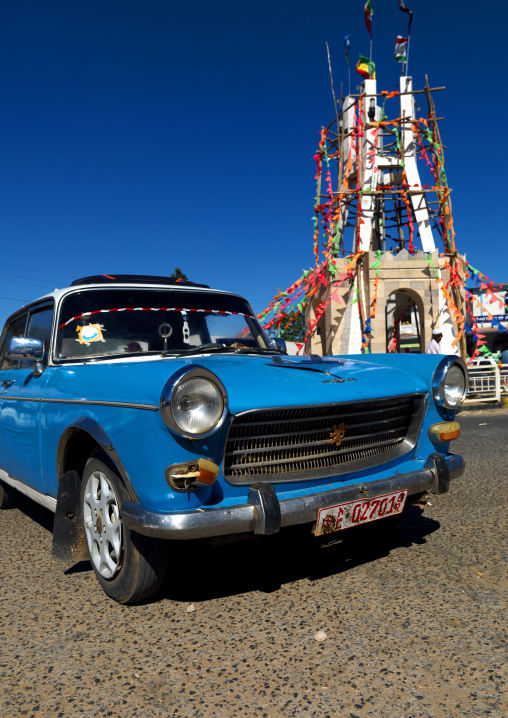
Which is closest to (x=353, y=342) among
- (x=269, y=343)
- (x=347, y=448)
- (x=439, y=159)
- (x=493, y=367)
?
(x=493, y=367)

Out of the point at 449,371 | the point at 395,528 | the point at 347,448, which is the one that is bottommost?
the point at 395,528

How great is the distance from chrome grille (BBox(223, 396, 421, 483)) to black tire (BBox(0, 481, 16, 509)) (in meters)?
3.13

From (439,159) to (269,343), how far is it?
14520 mm

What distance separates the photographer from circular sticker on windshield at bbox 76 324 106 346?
3.58 m

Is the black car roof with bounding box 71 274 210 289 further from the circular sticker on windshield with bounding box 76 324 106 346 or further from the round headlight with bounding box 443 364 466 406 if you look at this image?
the round headlight with bounding box 443 364 466 406

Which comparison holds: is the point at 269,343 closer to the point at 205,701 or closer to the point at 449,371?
the point at 449,371

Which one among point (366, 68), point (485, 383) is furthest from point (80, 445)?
point (366, 68)

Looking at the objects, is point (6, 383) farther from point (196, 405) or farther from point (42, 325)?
point (196, 405)

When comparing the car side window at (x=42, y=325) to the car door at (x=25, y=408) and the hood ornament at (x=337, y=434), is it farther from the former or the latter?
the hood ornament at (x=337, y=434)

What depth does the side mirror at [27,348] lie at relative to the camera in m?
3.57

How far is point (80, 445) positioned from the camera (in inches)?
122

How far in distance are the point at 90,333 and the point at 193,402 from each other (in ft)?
4.95

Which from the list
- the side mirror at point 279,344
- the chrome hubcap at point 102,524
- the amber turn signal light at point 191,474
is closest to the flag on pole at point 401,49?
the side mirror at point 279,344

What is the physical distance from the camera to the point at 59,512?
3.04 meters
